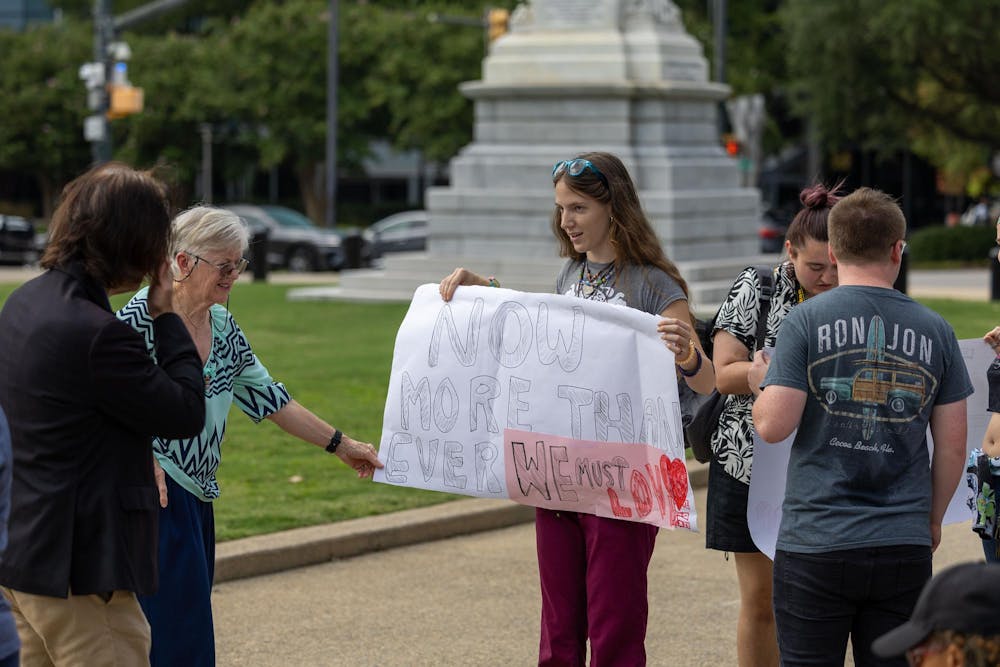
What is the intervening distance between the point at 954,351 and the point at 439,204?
761 inches

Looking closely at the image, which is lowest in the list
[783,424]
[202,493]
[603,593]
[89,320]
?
[603,593]

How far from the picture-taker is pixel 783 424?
409cm

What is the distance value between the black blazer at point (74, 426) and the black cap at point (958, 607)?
1.77m

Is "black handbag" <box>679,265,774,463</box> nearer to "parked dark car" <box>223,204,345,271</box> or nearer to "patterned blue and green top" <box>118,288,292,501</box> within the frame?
"patterned blue and green top" <box>118,288,292,501</box>

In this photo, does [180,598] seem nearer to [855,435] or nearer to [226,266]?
[226,266]

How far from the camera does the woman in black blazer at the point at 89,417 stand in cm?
364

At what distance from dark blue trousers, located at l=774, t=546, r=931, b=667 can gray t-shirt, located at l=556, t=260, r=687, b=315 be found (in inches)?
43.2

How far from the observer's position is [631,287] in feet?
16.7

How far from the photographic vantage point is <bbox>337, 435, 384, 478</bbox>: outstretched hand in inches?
208

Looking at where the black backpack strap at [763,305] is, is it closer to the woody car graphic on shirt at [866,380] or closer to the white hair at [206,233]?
the woody car graphic on shirt at [866,380]

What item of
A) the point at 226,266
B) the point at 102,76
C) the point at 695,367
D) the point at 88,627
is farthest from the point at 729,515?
the point at 102,76

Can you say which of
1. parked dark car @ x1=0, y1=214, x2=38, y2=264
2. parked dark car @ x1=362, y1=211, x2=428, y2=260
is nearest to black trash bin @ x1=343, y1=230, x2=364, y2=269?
parked dark car @ x1=362, y1=211, x2=428, y2=260

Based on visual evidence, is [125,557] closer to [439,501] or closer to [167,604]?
[167,604]

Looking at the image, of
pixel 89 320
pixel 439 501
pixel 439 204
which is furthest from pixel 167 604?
pixel 439 204
